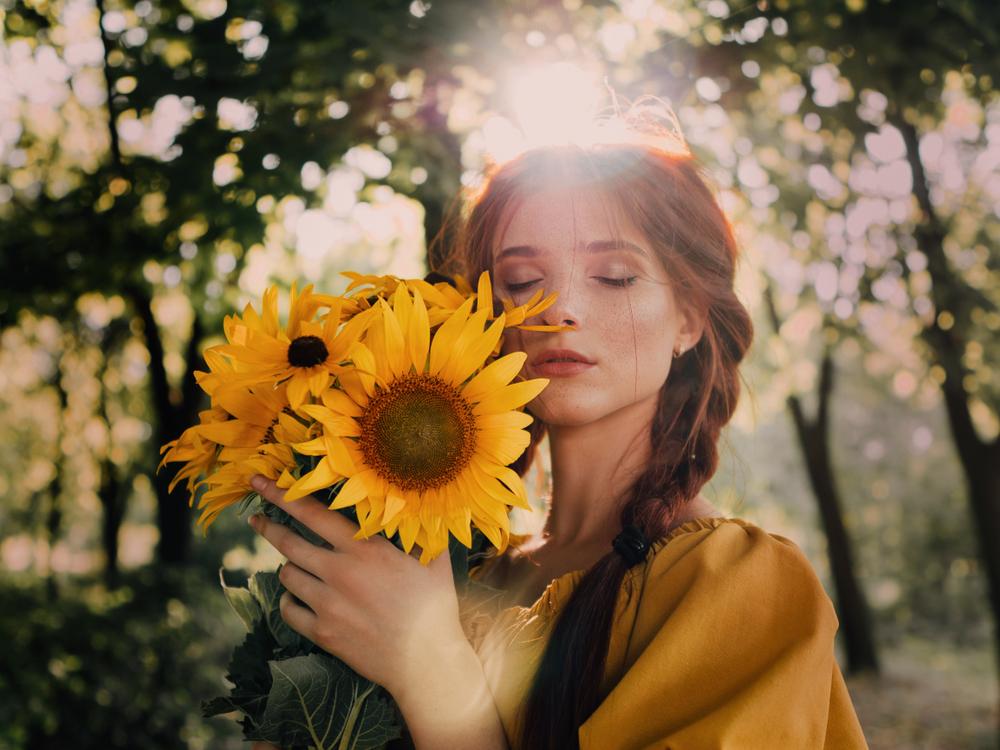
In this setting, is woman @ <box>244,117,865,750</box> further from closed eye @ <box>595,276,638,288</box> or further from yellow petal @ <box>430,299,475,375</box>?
yellow petal @ <box>430,299,475,375</box>

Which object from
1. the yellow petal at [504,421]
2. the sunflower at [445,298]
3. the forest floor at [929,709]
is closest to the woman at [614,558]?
the sunflower at [445,298]

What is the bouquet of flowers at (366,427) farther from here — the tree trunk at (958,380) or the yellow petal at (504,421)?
the tree trunk at (958,380)

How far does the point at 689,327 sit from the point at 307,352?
1.10 metres

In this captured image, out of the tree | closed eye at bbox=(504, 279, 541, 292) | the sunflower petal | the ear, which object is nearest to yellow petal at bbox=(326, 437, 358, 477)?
the sunflower petal

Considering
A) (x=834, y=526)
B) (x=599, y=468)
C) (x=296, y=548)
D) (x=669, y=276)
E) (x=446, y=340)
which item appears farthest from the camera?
(x=834, y=526)

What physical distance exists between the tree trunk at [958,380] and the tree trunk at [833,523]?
8.29 feet

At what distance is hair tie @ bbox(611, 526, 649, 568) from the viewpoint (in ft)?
4.49

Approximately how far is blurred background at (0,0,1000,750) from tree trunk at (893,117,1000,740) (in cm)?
3

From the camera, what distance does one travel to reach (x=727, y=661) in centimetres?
115

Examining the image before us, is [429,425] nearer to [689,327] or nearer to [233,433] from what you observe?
[233,433]

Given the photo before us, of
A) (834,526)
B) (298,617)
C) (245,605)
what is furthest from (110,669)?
(834,526)

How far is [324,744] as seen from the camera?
1219 millimetres

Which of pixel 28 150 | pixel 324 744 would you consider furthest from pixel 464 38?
pixel 28 150

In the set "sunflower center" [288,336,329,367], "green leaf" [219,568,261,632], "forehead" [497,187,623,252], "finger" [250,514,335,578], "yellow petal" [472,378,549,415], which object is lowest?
"green leaf" [219,568,261,632]
